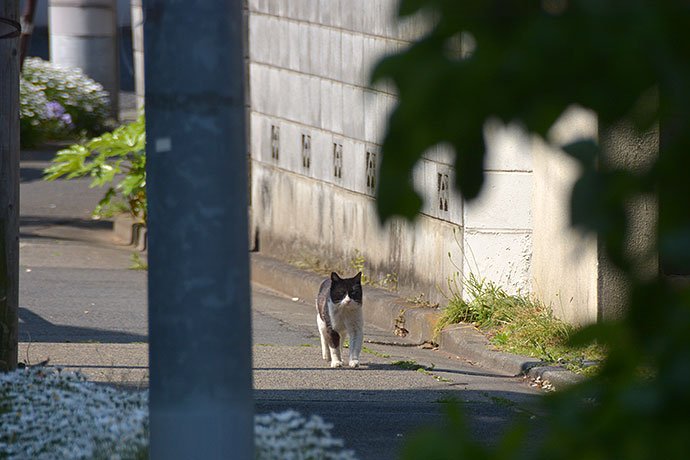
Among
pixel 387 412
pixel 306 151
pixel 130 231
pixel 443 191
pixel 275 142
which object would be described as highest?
pixel 275 142

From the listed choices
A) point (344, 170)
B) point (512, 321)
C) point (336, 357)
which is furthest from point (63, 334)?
point (512, 321)

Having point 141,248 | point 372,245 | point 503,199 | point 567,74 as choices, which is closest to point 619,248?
point 567,74

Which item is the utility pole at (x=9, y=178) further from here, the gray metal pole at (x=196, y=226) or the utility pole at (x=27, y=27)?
the utility pole at (x=27, y=27)

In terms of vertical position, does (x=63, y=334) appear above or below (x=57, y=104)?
below

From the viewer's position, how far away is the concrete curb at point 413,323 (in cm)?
754

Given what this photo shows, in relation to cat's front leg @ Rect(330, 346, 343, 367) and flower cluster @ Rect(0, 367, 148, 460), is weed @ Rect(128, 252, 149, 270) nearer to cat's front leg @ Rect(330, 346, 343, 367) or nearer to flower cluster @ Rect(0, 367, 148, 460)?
cat's front leg @ Rect(330, 346, 343, 367)

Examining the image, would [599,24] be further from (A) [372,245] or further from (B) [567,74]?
(A) [372,245]

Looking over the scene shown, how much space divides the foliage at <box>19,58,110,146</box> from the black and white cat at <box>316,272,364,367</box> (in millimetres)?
15095

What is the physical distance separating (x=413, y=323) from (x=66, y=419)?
4.94 m

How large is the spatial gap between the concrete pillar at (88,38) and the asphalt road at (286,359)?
12767mm

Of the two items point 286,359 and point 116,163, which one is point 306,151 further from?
point 286,359

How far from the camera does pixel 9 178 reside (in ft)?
19.1

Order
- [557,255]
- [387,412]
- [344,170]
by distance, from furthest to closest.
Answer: [344,170] → [557,255] → [387,412]

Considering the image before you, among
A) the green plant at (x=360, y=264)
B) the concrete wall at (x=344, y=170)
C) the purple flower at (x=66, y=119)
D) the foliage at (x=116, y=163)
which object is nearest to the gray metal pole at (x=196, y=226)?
the concrete wall at (x=344, y=170)
